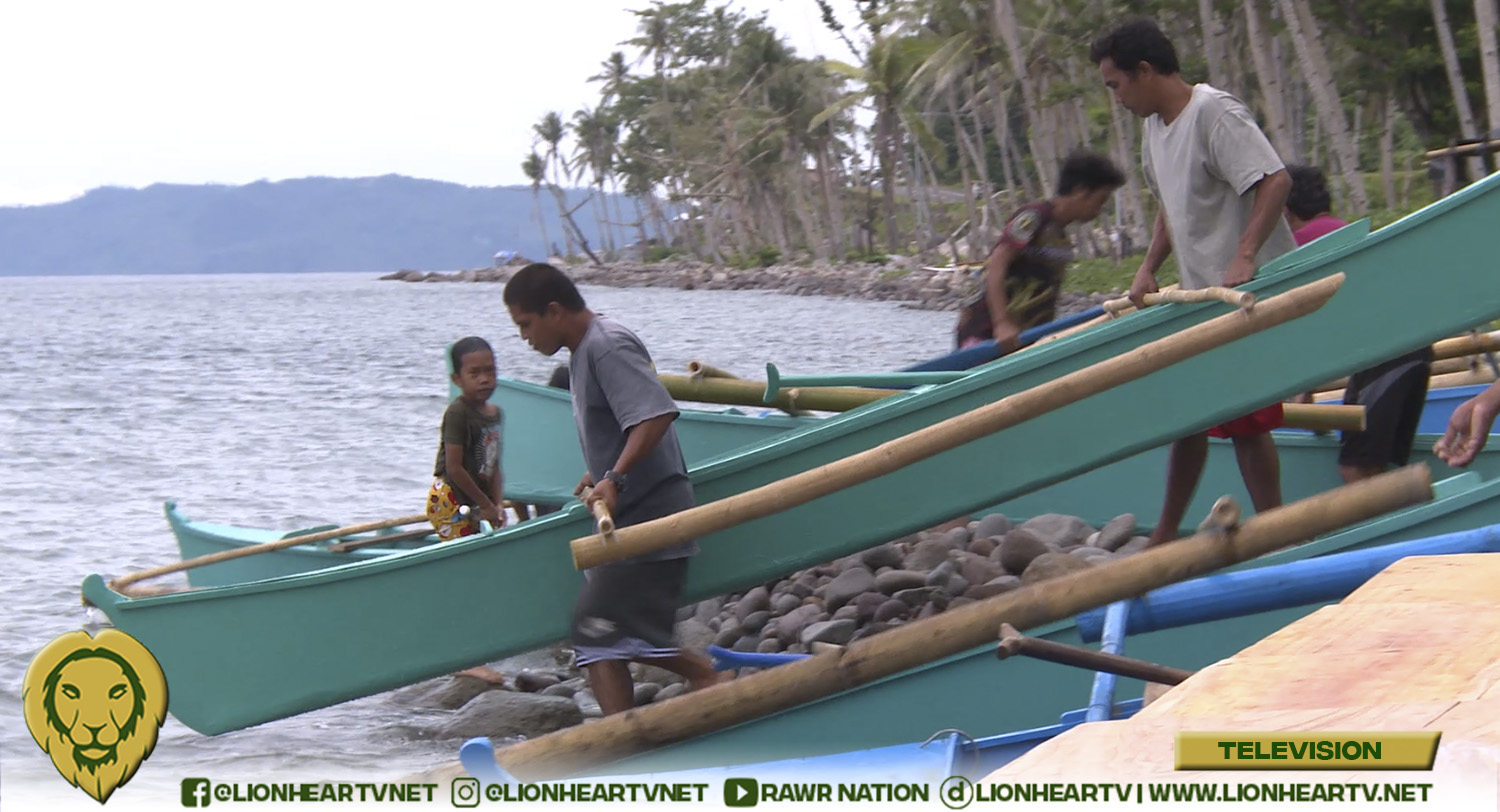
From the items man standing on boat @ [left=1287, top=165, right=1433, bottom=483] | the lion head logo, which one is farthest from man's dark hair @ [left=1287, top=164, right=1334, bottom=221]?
the lion head logo

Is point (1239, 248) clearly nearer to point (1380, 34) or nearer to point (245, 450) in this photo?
point (245, 450)

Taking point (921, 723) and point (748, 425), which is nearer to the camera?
point (921, 723)

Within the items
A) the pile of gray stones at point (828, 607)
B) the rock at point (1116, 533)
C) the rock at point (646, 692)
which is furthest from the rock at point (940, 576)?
the rock at point (646, 692)

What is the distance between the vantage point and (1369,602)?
251cm

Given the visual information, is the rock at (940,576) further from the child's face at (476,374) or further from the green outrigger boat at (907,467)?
the child's face at (476,374)

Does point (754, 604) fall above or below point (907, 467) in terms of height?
below

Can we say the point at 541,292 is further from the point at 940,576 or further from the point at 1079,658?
the point at 940,576

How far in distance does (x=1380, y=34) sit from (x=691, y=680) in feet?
79.0

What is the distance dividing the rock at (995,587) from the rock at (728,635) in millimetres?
1222

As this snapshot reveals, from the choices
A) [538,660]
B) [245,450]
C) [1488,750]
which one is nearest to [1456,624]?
[1488,750]

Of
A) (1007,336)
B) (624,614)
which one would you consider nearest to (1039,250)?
(1007,336)

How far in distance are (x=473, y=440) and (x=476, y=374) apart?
1.05 ft

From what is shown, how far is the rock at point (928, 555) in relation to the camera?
7.30 meters

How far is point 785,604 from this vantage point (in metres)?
7.39
